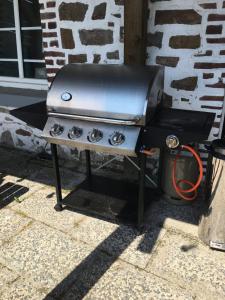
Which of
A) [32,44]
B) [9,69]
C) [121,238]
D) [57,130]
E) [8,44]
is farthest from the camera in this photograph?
[9,69]

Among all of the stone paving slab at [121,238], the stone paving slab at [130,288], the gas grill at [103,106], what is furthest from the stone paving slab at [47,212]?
the gas grill at [103,106]

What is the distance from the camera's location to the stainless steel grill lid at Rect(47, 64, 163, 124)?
2.30 m

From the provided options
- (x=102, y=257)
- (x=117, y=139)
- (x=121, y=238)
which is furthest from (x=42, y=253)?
(x=117, y=139)

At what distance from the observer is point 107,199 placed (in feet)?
10.3

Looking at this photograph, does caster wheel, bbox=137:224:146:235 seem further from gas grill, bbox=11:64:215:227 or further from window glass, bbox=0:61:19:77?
window glass, bbox=0:61:19:77

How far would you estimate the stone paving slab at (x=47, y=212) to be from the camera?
2877 mm

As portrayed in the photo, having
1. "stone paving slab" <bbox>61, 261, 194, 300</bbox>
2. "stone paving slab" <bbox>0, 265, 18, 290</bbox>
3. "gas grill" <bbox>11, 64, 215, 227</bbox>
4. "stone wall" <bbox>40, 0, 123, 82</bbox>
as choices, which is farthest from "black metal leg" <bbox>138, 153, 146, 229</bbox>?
"stone wall" <bbox>40, 0, 123, 82</bbox>

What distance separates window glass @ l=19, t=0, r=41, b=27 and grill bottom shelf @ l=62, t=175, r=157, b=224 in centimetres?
226

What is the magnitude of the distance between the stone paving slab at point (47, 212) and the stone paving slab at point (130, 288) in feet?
2.33

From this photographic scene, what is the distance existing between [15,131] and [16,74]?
853 mm

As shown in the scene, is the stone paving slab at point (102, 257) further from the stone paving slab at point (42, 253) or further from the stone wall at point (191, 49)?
the stone wall at point (191, 49)

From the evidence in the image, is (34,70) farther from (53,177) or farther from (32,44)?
(53,177)

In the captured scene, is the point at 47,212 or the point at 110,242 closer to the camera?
the point at 110,242

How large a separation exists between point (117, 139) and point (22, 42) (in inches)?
106
